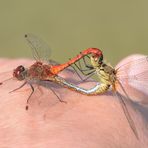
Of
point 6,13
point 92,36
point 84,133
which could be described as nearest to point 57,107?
point 84,133

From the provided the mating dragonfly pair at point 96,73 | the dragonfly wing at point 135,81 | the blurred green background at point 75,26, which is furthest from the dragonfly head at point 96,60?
the blurred green background at point 75,26

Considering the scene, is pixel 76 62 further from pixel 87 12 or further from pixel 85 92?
pixel 87 12

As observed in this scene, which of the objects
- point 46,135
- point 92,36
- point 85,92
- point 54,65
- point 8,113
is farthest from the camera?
point 92,36

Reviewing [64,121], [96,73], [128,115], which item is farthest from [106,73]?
[64,121]

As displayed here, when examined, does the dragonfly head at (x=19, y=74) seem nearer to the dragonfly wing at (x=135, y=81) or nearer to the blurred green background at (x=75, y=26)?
the dragonfly wing at (x=135, y=81)

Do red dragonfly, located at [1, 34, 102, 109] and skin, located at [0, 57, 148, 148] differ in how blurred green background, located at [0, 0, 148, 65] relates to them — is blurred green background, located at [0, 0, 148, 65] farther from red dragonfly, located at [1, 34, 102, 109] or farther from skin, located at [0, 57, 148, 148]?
skin, located at [0, 57, 148, 148]

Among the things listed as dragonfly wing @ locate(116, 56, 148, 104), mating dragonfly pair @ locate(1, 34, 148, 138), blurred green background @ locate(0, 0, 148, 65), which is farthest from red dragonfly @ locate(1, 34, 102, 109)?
blurred green background @ locate(0, 0, 148, 65)

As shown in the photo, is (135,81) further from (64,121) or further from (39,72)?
(64,121)
